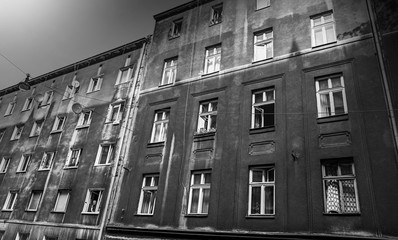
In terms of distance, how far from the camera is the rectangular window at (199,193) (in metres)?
12.7

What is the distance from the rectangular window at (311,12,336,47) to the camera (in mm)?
13284

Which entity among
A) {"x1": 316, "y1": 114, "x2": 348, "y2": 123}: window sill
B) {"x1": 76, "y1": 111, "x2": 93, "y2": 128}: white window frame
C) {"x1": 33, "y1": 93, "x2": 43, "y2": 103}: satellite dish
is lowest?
{"x1": 316, "y1": 114, "x2": 348, "y2": 123}: window sill

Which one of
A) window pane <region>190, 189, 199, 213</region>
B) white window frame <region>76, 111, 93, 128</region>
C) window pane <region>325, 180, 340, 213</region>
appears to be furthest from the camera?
white window frame <region>76, 111, 93, 128</region>

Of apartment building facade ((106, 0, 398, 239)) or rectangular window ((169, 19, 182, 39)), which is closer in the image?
apartment building facade ((106, 0, 398, 239))

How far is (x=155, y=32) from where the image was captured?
2042 cm

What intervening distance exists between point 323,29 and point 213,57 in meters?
5.64

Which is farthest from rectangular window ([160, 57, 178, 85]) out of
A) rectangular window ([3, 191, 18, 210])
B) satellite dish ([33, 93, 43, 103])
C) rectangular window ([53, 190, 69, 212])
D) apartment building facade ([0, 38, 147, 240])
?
satellite dish ([33, 93, 43, 103])

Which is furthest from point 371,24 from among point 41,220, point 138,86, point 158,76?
point 41,220

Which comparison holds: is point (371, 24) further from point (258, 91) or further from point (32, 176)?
point (32, 176)

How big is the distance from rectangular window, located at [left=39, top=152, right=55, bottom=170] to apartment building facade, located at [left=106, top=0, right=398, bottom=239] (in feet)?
24.4

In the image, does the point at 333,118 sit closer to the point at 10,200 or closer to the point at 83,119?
the point at 83,119

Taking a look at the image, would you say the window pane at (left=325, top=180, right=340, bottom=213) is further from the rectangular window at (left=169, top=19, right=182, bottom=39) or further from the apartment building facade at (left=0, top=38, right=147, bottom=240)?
the rectangular window at (left=169, top=19, right=182, bottom=39)

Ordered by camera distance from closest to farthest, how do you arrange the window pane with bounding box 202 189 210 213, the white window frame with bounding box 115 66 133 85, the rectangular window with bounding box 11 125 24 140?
1. the window pane with bounding box 202 189 210 213
2. the white window frame with bounding box 115 66 133 85
3. the rectangular window with bounding box 11 125 24 140

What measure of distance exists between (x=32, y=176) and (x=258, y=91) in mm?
16196
